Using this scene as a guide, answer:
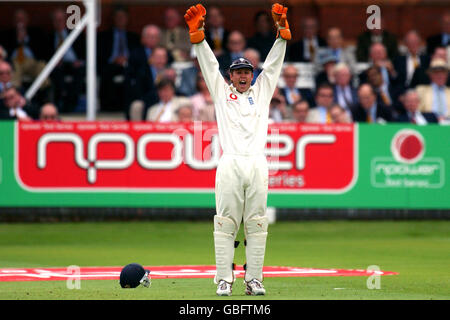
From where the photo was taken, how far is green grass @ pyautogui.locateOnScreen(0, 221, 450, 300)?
11883mm

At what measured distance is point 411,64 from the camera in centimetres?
2445

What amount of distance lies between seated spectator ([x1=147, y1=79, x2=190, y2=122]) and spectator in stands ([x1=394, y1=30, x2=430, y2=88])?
4.63m

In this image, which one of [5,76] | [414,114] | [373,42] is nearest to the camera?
[5,76]

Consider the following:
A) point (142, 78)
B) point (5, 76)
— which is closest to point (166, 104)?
point (142, 78)

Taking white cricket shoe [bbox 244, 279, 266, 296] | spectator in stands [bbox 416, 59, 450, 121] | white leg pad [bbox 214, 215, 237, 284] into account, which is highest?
spectator in stands [bbox 416, 59, 450, 121]

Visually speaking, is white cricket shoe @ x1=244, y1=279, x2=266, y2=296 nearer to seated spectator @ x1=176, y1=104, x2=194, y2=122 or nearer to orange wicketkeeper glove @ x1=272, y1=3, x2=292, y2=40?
orange wicketkeeper glove @ x1=272, y1=3, x2=292, y2=40

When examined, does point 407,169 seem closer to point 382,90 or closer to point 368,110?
point 368,110

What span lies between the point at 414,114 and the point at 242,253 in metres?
6.28

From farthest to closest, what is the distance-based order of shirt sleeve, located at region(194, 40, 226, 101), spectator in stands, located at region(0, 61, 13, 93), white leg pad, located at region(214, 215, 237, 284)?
spectator in stands, located at region(0, 61, 13, 93) < shirt sleeve, located at region(194, 40, 226, 101) < white leg pad, located at region(214, 215, 237, 284)

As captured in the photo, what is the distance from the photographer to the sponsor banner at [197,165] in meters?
21.7

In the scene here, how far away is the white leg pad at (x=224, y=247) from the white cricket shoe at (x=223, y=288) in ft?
0.24

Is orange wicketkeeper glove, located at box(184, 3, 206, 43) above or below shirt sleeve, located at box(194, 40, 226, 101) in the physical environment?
above

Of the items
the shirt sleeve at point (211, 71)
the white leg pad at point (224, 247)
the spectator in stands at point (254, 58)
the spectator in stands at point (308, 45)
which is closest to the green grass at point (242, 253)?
the white leg pad at point (224, 247)

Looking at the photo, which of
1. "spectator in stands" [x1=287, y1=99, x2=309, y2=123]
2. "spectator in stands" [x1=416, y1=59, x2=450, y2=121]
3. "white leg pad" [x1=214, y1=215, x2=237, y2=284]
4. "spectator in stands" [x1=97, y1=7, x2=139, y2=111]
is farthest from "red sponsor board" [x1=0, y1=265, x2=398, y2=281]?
"spectator in stands" [x1=97, y1=7, x2=139, y2=111]
